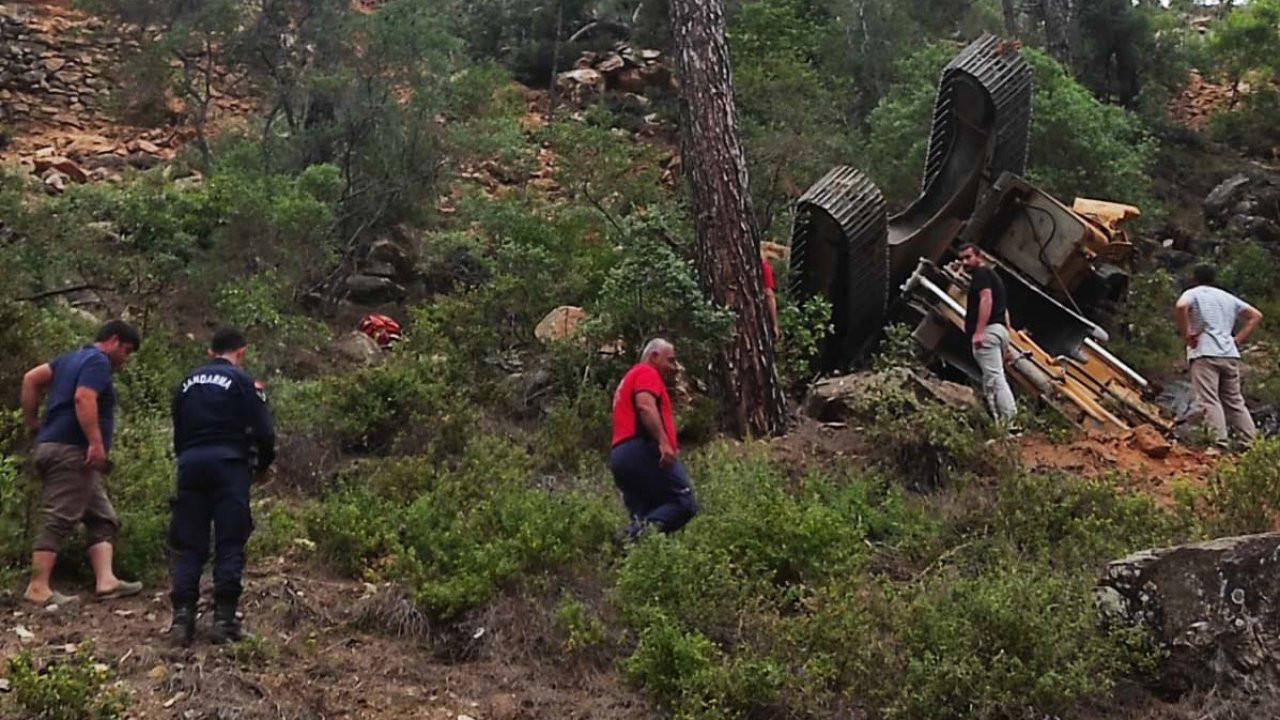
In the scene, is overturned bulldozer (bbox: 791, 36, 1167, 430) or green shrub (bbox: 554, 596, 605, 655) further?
overturned bulldozer (bbox: 791, 36, 1167, 430)

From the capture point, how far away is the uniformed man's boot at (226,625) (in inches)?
201

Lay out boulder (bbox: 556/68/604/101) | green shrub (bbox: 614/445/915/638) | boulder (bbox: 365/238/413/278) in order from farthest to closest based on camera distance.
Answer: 1. boulder (bbox: 556/68/604/101)
2. boulder (bbox: 365/238/413/278)
3. green shrub (bbox: 614/445/915/638)

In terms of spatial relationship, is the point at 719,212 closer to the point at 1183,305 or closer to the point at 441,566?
the point at 1183,305

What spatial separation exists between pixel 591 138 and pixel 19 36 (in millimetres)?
12667

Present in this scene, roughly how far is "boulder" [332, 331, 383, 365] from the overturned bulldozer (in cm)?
369

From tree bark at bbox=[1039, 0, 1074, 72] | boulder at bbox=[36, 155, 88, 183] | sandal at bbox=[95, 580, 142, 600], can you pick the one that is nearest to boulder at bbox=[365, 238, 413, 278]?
boulder at bbox=[36, 155, 88, 183]

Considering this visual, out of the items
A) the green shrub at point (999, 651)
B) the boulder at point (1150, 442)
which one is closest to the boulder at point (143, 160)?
the boulder at point (1150, 442)

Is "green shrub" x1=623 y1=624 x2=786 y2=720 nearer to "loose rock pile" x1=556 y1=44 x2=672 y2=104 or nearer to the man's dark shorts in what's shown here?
the man's dark shorts

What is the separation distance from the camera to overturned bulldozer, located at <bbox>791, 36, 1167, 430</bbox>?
9.60m

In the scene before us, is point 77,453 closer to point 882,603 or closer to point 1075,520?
point 882,603

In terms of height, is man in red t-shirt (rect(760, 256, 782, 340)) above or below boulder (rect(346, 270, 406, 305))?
above

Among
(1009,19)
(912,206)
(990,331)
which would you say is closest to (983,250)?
(912,206)

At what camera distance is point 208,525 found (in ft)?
17.4

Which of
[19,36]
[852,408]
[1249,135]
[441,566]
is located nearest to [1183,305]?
[852,408]
